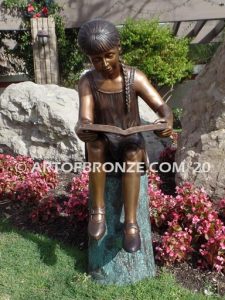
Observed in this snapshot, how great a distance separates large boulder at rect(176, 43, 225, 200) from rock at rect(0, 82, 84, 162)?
54.5 inches

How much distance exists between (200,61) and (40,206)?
8.75 m

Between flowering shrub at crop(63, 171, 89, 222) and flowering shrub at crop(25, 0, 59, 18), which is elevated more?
flowering shrub at crop(25, 0, 59, 18)

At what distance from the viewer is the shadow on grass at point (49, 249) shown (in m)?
3.51

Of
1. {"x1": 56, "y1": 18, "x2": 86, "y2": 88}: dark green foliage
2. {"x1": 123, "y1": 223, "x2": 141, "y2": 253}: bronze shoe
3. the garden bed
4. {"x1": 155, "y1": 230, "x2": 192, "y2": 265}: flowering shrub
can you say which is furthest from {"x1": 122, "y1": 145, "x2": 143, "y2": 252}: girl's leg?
{"x1": 56, "y1": 18, "x2": 86, "y2": 88}: dark green foliage

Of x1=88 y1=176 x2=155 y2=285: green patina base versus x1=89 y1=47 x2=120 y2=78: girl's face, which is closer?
x1=89 y1=47 x2=120 y2=78: girl's face

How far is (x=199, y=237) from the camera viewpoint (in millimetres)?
3541

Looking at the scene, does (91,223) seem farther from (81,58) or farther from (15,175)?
(81,58)

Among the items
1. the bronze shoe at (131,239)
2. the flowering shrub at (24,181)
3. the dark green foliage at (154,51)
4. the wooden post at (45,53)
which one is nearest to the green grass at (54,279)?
the bronze shoe at (131,239)

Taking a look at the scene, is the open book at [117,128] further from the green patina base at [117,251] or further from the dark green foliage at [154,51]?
the dark green foliage at [154,51]

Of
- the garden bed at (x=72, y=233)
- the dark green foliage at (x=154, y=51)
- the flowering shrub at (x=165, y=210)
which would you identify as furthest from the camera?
the dark green foliage at (x=154, y=51)

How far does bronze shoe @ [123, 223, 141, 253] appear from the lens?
2.68 m

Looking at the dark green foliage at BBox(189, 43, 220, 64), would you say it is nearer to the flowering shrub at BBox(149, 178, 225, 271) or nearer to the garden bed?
the garden bed

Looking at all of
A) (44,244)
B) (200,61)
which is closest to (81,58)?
(200,61)

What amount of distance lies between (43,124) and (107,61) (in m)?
2.80
